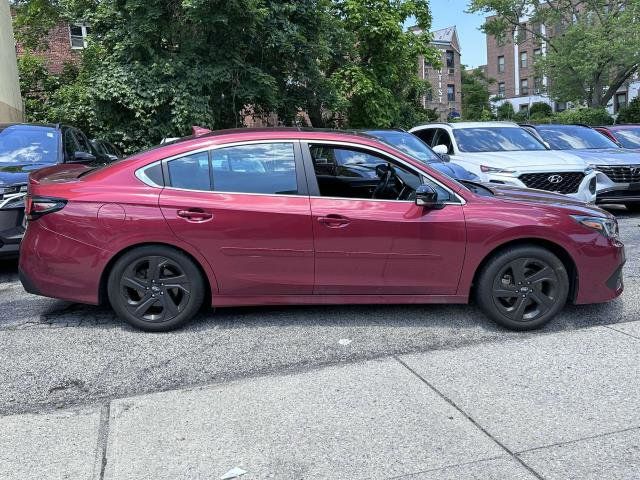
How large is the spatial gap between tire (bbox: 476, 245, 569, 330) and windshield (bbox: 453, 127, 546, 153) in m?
5.23

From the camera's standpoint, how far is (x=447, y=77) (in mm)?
63688

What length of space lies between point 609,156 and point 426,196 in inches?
266

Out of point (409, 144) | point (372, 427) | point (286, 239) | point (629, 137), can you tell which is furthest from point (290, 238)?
point (629, 137)

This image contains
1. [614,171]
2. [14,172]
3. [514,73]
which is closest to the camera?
[14,172]

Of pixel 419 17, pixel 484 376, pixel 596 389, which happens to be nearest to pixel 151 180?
pixel 484 376

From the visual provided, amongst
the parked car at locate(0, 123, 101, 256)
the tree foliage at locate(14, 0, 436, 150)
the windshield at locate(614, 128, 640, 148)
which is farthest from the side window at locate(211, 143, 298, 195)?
the windshield at locate(614, 128, 640, 148)

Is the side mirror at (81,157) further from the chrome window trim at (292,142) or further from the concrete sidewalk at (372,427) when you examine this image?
the concrete sidewalk at (372,427)

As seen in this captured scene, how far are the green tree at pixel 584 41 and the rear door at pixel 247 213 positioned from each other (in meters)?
32.2

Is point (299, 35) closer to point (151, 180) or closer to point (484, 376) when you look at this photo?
point (151, 180)

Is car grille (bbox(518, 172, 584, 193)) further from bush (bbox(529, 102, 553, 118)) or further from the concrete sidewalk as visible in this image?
bush (bbox(529, 102, 553, 118))

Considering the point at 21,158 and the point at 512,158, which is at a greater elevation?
the point at 21,158

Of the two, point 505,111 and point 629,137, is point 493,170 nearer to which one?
point 629,137

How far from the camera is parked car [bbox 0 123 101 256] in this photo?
19.0 ft

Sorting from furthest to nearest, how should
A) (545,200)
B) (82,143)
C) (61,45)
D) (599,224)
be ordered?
(61,45)
(82,143)
(545,200)
(599,224)
